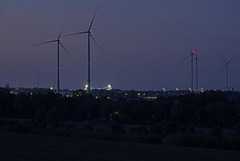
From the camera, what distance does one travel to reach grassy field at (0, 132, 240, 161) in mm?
11688

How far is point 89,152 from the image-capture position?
41.5ft

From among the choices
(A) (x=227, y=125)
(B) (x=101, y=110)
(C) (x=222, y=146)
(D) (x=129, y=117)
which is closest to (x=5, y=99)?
(B) (x=101, y=110)

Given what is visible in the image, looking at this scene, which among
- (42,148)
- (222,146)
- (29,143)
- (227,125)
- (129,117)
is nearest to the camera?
(42,148)

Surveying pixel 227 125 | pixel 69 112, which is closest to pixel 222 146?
pixel 227 125

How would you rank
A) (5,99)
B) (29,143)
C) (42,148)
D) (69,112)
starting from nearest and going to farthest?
(42,148), (29,143), (69,112), (5,99)

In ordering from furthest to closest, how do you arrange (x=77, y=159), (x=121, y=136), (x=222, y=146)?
(x=121, y=136)
(x=222, y=146)
(x=77, y=159)

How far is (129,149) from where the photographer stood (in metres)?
13.8

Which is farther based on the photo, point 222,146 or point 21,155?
point 222,146

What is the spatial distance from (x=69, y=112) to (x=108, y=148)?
141 ft

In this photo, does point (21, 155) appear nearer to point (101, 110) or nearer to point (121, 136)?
point (121, 136)

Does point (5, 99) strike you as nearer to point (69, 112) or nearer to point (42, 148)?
point (69, 112)

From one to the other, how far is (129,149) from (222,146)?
18.4ft

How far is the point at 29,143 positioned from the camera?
13984mm

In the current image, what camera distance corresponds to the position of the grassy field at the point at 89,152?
1169cm
